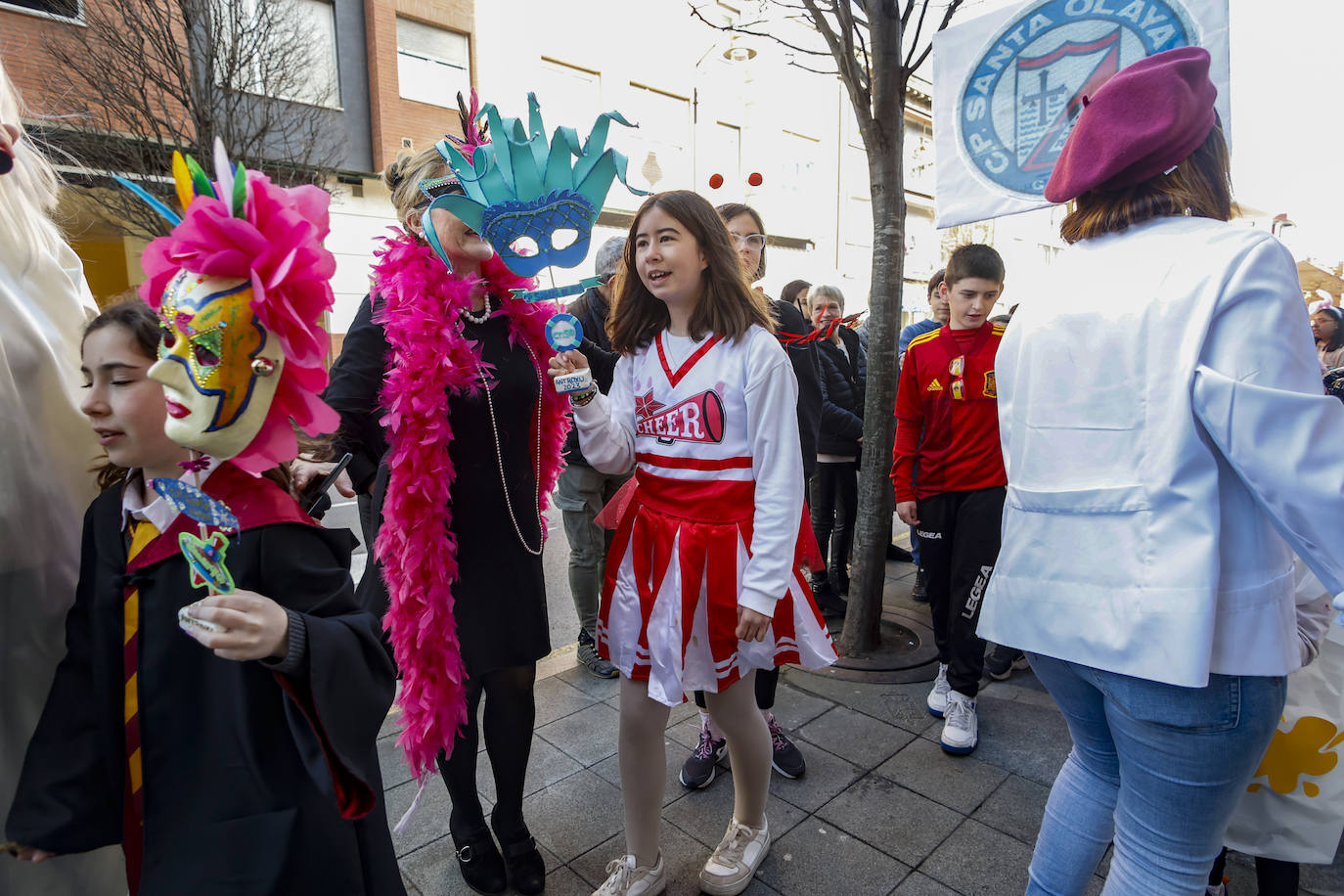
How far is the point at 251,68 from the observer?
912 cm

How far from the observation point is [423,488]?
1.91 metres

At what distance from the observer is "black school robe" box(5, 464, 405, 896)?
1200mm

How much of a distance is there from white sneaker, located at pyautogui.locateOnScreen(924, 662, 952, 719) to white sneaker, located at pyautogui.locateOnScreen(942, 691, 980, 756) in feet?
0.38

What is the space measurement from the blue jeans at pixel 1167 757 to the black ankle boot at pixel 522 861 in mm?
1454

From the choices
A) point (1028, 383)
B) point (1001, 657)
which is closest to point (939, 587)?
point (1001, 657)

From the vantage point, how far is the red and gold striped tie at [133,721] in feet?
4.02

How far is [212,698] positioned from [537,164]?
129 cm

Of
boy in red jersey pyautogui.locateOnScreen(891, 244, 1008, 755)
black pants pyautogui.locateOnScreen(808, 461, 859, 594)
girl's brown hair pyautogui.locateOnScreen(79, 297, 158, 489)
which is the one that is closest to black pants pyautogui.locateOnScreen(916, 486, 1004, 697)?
boy in red jersey pyautogui.locateOnScreen(891, 244, 1008, 755)

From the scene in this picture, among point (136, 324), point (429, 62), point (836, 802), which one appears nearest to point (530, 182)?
point (136, 324)

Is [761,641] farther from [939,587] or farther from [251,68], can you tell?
[251,68]

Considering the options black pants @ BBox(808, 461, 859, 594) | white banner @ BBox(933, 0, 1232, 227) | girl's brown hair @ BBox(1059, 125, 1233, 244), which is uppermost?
white banner @ BBox(933, 0, 1232, 227)

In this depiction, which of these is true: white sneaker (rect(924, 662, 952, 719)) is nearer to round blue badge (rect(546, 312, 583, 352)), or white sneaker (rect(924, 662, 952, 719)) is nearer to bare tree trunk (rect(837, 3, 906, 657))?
bare tree trunk (rect(837, 3, 906, 657))

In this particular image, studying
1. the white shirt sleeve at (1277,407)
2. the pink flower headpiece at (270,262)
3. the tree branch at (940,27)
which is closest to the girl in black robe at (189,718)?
the pink flower headpiece at (270,262)

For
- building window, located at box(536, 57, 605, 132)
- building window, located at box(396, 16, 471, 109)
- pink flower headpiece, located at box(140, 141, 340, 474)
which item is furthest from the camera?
building window, located at box(536, 57, 605, 132)
